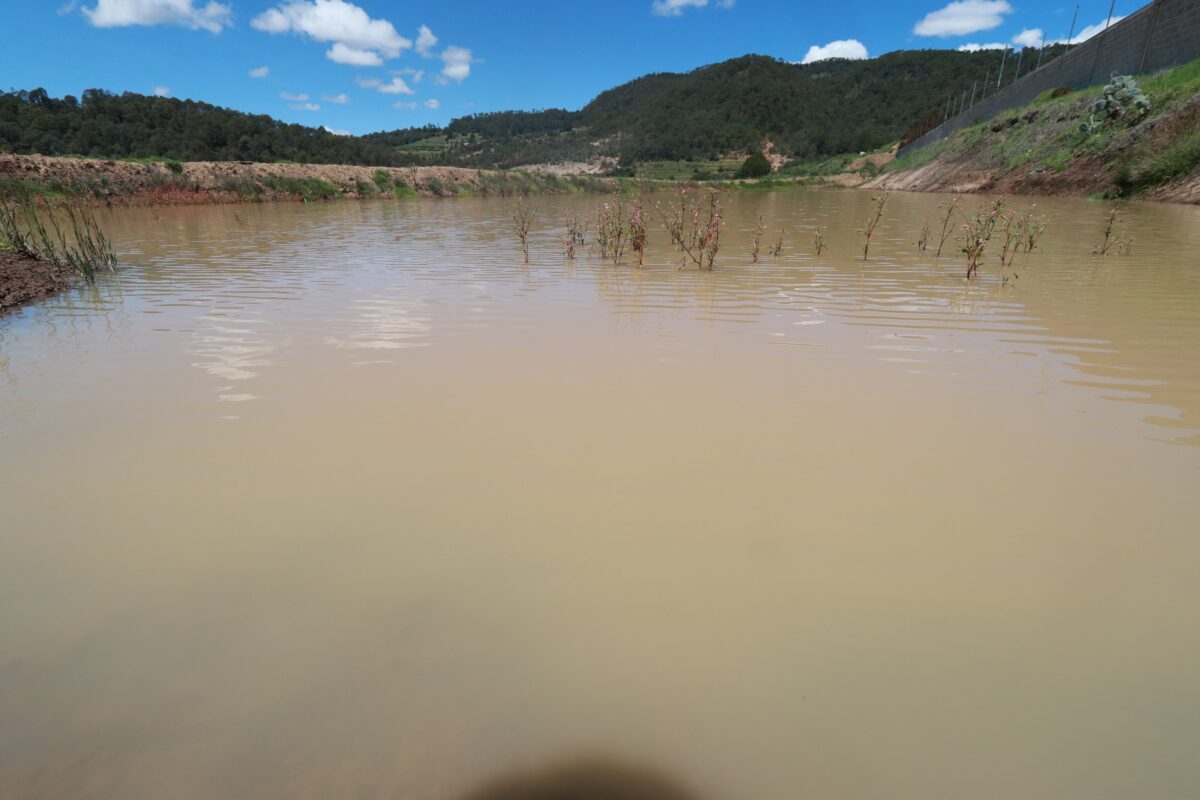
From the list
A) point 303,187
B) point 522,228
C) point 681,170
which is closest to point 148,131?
point 303,187

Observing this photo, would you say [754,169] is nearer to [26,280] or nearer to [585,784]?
[26,280]

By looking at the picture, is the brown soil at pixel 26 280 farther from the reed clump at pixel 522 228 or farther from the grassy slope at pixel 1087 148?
the grassy slope at pixel 1087 148

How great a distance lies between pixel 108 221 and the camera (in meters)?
19.0

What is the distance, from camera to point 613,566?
6.74ft

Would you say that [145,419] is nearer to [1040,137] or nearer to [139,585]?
[139,585]

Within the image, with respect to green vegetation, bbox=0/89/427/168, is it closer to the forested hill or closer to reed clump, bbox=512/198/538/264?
the forested hill

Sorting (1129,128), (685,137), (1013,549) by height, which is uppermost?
(685,137)

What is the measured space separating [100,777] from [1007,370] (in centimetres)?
480

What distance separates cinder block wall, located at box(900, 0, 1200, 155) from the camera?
79.6ft

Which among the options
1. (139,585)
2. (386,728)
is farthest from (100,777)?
(139,585)

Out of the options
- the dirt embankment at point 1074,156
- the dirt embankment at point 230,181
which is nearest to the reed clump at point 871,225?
the dirt embankment at point 1074,156

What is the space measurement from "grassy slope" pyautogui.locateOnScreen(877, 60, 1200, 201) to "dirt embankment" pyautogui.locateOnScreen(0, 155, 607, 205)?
31.1 meters

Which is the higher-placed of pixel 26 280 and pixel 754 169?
pixel 754 169

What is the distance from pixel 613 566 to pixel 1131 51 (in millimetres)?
42021
